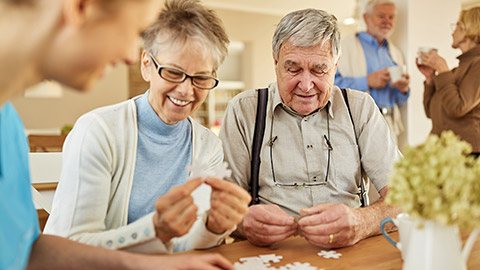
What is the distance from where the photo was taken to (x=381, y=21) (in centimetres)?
356

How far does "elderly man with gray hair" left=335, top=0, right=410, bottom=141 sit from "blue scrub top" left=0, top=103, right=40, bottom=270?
2.72 meters

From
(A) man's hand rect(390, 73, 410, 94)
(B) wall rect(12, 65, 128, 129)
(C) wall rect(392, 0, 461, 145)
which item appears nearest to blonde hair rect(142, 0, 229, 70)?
(A) man's hand rect(390, 73, 410, 94)

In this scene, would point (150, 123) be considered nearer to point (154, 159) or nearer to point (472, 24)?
point (154, 159)

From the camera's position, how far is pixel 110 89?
852 cm

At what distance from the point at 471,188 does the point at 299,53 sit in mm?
1002

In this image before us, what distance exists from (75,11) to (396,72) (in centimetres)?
314

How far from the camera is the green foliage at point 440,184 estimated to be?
0.81 metres

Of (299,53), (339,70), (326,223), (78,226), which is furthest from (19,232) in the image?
(339,70)

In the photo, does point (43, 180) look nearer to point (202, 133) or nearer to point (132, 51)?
point (202, 133)

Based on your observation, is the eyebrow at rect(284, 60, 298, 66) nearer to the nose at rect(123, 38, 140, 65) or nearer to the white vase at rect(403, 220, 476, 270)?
the white vase at rect(403, 220, 476, 270)

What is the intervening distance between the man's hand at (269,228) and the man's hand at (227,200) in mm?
165

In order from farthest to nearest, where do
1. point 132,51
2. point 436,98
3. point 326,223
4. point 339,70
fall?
point 339,70 → point 436,98 → point 326,223 → point 132,51

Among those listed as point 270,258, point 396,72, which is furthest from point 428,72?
point 270,258

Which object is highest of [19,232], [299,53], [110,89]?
[299,53]
